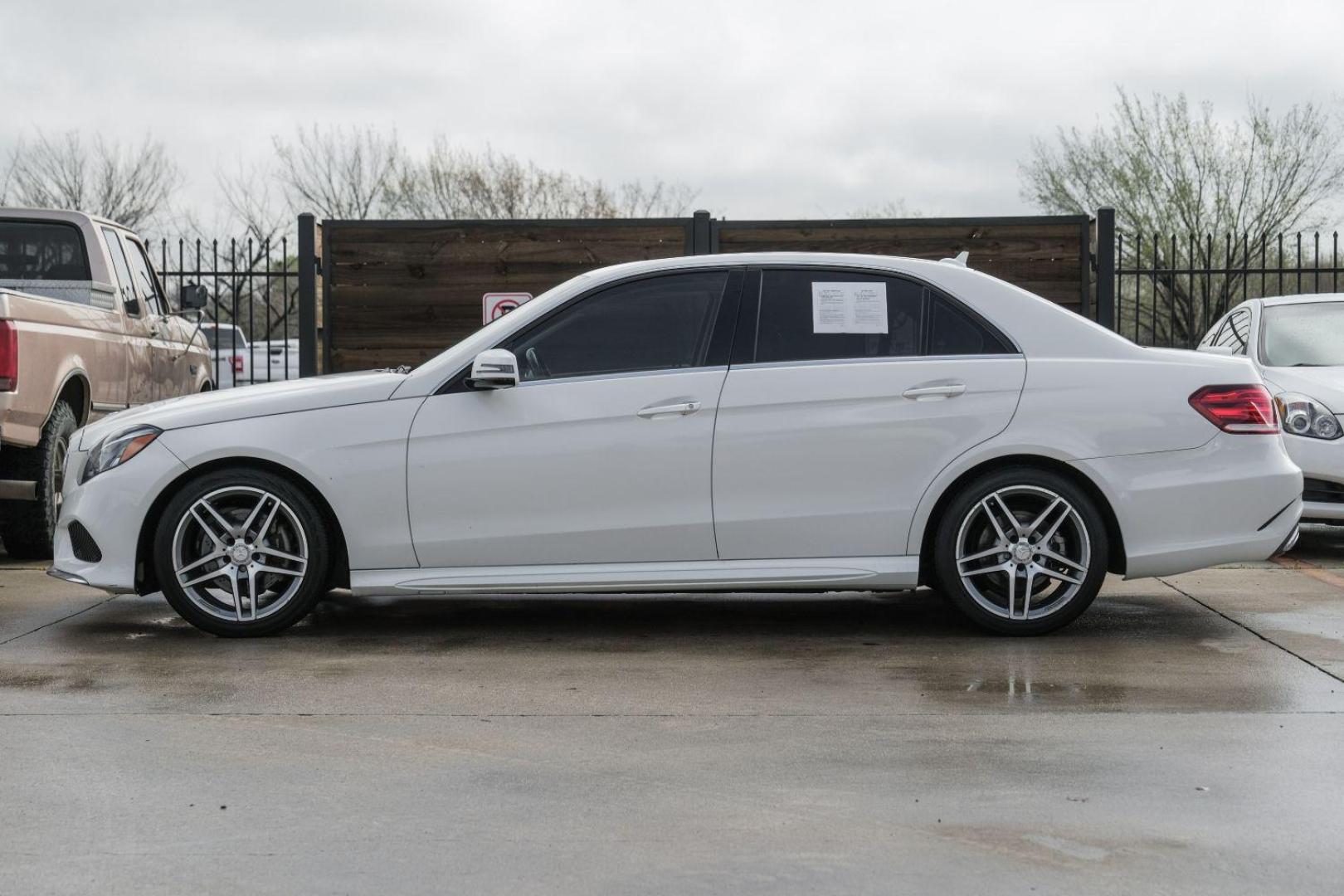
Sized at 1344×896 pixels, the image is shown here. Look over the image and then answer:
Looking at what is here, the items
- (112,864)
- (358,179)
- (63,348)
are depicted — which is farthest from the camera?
(358,179)

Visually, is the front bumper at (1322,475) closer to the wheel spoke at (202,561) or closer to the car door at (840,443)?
the car door at (840,443)

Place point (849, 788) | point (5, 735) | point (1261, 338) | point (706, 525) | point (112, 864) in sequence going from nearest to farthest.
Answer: point (112, 864) → point (849, 788) → point (5, 735) → point (706, 525) → point (1261, 338)

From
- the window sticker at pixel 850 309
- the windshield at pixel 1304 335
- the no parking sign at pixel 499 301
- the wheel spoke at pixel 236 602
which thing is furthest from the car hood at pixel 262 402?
the windshield at pixel 1304 335

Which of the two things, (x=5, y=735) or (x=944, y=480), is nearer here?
(x=5, y=735)

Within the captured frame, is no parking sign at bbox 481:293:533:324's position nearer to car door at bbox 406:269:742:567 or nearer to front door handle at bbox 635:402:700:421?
car door at bbox 406:269:742:567

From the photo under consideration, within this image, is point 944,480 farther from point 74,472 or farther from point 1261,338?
point 1261,338

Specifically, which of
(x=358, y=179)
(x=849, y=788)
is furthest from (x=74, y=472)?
(x=358, y=179)

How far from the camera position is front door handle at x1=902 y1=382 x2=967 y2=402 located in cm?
653

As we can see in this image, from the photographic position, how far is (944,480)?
650cm

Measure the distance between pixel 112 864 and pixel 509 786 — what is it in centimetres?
109

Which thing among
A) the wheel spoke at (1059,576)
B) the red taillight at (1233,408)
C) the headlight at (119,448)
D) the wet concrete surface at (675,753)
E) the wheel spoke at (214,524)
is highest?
the red taillight at (1233,408)

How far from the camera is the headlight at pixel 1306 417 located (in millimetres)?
9234

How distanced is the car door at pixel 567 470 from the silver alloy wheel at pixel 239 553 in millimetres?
559

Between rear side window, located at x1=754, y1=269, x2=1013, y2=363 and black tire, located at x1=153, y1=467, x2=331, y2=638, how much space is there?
199cm
